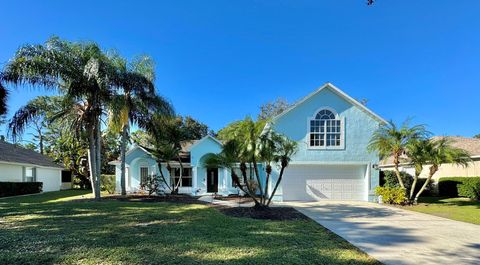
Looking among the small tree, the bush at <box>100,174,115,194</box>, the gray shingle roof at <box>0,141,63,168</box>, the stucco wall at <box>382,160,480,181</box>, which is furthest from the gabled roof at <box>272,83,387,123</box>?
the gray shingle roof at <box>0,141,63,168</box>

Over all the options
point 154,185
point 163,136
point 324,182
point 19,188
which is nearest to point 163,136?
point 163,136

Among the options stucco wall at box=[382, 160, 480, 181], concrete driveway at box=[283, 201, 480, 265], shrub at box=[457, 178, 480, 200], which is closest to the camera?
concrete driveway at box=[283, 201, 480, 265]

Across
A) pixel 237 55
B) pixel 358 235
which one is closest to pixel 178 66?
pixel 237 55

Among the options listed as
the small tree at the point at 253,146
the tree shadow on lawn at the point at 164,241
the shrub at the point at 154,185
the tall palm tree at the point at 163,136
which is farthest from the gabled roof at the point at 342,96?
the shrub at the point at 154,185

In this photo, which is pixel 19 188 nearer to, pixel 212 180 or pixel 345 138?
pixel 212 180

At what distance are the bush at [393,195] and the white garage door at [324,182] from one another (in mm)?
1544

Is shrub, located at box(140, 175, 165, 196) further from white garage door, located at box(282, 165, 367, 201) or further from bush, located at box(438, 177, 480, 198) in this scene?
bush, located at box(438, 177, 480, 198)

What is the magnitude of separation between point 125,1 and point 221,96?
18534mm

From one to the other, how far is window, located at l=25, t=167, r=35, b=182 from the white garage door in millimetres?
23054

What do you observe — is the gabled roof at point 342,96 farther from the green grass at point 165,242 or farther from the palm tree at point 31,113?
the palm tree at point 31,113

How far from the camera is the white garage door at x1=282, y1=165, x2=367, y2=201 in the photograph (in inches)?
779

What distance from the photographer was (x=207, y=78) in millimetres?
25391

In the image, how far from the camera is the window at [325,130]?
19.3 meters

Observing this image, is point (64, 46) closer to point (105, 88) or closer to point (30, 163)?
point (105, 88)
